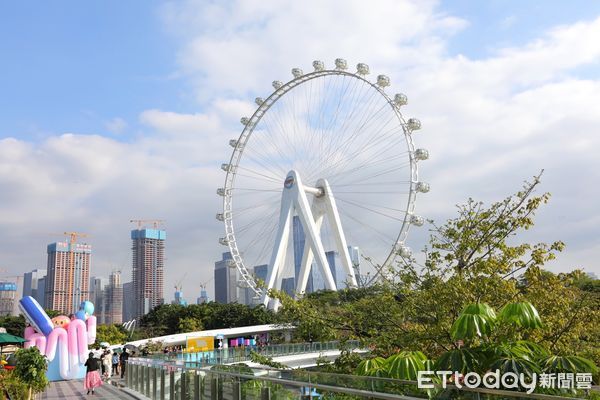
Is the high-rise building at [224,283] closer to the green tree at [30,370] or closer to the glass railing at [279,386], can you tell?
the green tree at [30,370]

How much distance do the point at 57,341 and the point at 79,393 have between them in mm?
6158

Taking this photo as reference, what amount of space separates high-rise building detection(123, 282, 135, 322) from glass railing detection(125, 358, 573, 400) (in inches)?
5625

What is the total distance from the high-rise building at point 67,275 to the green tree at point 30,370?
472ft

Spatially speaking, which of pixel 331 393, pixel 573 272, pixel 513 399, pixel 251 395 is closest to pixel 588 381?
pixel 513 399

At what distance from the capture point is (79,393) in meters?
14.7

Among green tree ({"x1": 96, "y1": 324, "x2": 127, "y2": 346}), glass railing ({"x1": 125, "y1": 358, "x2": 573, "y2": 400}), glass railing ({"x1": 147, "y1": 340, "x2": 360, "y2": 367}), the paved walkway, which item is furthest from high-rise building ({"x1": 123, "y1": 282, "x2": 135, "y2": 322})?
glass railing ({"x1": 125, "y1": 358, "x2": 573, "y2": 400})

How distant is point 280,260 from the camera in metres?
45.2

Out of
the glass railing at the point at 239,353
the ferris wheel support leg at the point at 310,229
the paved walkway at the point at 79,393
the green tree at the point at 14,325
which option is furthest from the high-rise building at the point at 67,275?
the paved walkway at the point at 79,393

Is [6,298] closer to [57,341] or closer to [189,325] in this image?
[189,325]

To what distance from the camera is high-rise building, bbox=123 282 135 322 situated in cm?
15244

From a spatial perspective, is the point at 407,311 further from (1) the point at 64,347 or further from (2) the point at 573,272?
(1) the point at 64,347

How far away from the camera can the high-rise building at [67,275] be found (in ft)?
471

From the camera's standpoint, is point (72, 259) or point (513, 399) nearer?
point (513, 399)

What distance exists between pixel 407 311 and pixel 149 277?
14578cm
